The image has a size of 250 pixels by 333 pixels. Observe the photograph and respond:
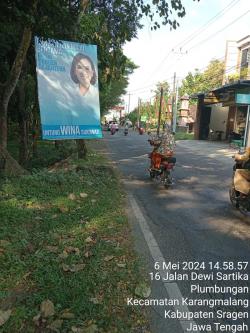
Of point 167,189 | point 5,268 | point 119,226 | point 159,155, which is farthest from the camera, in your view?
point 159,155

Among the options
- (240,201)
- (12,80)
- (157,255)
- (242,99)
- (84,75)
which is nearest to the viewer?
(157,255)

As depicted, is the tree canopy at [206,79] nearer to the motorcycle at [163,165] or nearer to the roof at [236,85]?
the roof at [236,85]

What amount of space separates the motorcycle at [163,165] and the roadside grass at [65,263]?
2.87 meters

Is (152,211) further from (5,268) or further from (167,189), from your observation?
(5,268)

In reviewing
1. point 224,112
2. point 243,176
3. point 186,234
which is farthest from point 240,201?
point 224,112

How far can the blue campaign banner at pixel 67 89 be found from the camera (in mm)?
11430

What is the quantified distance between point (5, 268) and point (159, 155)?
745cm

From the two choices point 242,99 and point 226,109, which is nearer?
point 242,99

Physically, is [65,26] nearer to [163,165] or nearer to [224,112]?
[163,165]

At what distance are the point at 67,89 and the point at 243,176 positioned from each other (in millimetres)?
6180

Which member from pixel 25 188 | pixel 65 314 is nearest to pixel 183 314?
pixel 65 314

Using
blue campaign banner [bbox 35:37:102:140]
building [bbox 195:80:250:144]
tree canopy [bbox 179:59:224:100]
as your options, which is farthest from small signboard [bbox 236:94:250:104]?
tree canopy [bbox 179:59:224:100]

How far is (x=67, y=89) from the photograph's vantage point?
39.5 ft

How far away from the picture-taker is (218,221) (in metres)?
7.67
